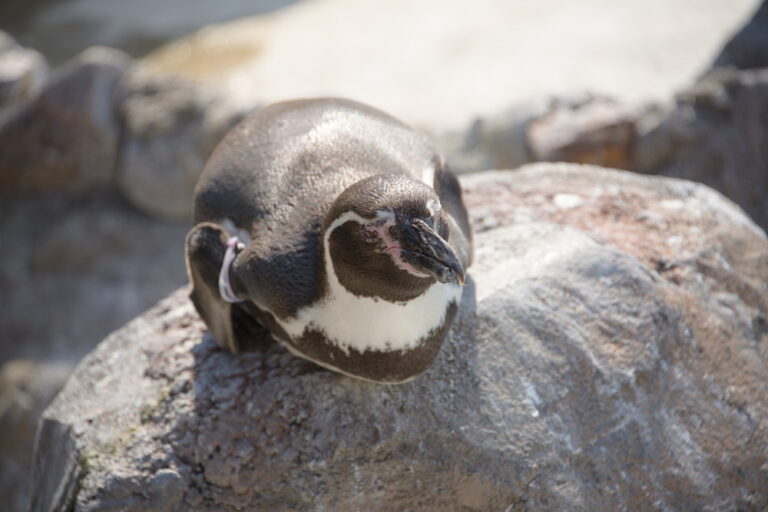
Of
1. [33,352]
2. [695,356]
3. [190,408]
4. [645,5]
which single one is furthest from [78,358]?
[645,5]

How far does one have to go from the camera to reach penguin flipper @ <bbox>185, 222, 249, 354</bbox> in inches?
103

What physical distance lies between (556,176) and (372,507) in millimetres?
1736

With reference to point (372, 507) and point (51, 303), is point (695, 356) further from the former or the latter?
point (51, 303)

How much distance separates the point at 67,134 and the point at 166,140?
81 centimetres

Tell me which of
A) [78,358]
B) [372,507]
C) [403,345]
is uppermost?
[403,345]

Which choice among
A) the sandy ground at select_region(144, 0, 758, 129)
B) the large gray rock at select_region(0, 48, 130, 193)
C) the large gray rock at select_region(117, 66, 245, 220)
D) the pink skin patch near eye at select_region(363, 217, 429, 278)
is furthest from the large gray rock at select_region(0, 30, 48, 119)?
the pink skin patch near eye at select_region(363, 217, 429, 278)

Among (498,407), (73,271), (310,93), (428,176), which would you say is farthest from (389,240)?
(310,93)

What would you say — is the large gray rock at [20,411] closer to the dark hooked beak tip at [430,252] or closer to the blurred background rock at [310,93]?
the blurred background rock at [310,93]

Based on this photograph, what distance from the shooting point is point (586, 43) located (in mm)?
7176

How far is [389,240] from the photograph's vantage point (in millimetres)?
2049

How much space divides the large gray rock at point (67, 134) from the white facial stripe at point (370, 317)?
14.3 feet

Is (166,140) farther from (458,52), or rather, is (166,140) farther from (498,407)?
(498,407)

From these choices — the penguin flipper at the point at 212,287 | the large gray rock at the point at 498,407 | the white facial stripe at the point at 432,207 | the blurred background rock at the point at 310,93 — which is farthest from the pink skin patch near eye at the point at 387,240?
the blurred background rock at the point at 310,93

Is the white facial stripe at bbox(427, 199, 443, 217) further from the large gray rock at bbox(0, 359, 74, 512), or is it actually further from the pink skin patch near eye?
the large gray rock at bbox(0, 359, 74, 512)
